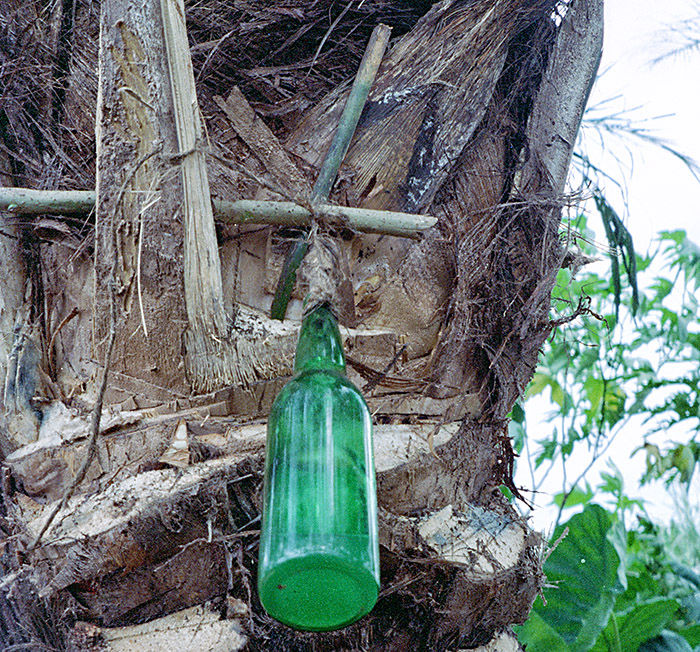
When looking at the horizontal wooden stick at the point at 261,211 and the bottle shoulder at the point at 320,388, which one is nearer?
the bottle shoulder at the point at 320,388

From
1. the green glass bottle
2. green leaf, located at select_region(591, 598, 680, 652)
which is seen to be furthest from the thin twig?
green leaf, located at select_region(591, 598, 680, 652)

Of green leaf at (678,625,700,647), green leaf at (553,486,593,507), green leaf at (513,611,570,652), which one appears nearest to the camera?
green leaf at (513,611,570,652)

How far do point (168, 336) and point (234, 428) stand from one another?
18 centimetres

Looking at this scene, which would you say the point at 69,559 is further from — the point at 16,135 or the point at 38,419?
the point at 16,135

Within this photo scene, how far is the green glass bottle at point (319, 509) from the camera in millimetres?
662

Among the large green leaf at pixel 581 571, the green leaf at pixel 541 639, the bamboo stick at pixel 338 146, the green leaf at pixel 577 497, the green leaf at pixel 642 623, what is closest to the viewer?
the bamboo stick at pixel 338 146

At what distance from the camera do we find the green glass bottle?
662 mm

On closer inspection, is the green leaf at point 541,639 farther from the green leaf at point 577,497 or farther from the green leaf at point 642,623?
the green leaf at point 577,497

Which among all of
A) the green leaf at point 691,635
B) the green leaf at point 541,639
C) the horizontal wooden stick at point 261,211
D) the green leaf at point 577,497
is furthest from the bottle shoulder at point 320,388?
the green leaf at point 577,497

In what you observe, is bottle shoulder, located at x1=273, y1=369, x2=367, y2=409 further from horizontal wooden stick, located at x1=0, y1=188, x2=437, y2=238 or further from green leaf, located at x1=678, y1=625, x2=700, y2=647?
green leaf, located at x1=678, y1=625, x2=700, y2=647

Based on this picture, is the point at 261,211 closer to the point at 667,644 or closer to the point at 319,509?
the point at 319,509

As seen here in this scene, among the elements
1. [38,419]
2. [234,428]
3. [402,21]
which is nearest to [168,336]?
[234,428]

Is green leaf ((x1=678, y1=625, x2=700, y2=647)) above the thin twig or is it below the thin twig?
below

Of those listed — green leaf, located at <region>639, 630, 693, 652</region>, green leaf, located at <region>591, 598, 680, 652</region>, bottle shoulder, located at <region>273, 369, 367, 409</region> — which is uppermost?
bottle shoulder, located at <region>273, 369, 367, 409</region>
